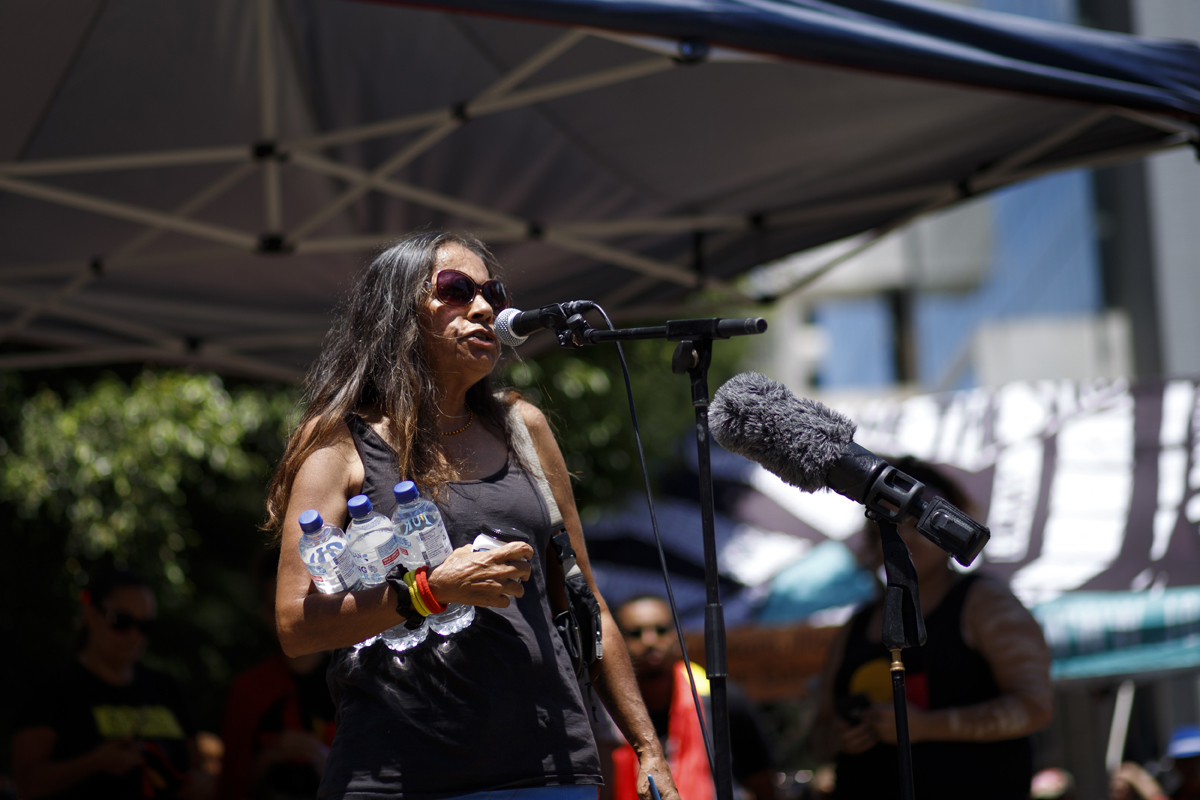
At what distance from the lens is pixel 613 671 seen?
257 centimetres

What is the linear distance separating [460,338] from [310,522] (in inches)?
22.5

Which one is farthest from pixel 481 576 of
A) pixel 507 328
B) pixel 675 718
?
pixel 675 718

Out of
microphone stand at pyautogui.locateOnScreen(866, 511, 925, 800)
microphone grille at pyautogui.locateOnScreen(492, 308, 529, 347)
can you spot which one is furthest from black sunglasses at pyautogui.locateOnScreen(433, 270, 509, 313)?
microphone stand at pyautogui.locateOnScreen(866, 511, 925, 800)

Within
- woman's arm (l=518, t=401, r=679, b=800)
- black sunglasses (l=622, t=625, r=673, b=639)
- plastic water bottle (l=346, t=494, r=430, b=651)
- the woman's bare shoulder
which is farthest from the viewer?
black sunglasses (l=622, t=625, r=673, b=639)

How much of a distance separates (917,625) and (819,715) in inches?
93.1

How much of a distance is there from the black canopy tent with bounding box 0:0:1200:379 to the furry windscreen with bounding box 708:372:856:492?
151 cm

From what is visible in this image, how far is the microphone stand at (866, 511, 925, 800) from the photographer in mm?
2150

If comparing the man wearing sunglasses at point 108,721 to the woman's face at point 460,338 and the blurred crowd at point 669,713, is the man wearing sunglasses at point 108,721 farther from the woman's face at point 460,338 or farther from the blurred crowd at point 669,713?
the woman's face at point 460,338

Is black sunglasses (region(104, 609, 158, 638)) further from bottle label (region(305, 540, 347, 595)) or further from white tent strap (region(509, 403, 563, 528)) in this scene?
bottle label (region(305, 540, 347, 595))

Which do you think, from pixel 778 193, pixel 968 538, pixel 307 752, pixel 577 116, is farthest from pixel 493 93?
pixel 968 538

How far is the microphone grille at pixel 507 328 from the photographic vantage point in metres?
2.37

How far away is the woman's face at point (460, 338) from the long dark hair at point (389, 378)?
0.08 ft

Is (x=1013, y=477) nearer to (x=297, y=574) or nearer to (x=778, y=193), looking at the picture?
(x=778, y=193)

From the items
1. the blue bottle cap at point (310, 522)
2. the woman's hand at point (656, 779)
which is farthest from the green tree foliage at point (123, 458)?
the blue bottle cap at point (310, 522)
